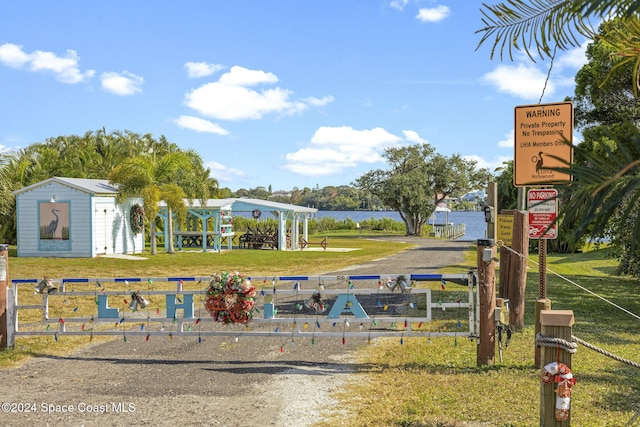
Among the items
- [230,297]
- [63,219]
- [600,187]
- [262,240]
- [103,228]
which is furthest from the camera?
[262,240]

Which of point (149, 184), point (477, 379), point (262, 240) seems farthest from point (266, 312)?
point (262, 240)

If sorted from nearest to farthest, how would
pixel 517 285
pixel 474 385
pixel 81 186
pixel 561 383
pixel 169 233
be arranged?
pixel 561 383 → pixel 474 385 → pixel 517 285 → pixel 81 186 → pixel 169 233

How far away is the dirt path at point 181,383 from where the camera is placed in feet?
18.6

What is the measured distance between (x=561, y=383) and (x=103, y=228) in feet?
82.7

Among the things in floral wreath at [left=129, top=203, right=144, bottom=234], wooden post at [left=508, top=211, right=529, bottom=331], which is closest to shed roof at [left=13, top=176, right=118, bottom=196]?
floral wreath at [left=129, top=203, right=144, bottom=234]

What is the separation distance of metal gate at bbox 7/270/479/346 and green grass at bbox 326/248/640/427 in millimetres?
401

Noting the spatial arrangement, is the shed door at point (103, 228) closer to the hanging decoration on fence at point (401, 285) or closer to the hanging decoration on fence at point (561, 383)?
the hanging decoration on fence at point (401, 285)

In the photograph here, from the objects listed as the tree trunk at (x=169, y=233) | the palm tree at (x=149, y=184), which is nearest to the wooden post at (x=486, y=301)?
the palm tree at (x=149, y=184)

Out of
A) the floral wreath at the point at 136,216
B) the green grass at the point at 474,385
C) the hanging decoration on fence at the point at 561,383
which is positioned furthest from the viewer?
the floral wreath at the point at 136,216

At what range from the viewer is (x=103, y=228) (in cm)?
2666

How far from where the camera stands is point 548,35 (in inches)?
140

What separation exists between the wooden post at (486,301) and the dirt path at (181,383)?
64.1 inches

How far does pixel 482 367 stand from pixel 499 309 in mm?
775

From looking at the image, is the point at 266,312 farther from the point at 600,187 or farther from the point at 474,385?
the point at 600,187
